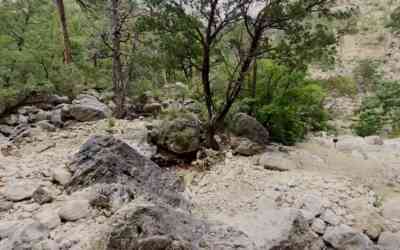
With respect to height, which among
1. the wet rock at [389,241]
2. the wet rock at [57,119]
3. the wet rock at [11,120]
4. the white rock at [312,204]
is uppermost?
→ the wet rock at [57,119]

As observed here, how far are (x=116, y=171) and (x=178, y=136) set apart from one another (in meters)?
1.46

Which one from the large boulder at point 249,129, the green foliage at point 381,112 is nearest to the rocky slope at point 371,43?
the green foliage at point 381,112

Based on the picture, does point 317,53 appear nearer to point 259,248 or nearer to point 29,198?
point 259,248

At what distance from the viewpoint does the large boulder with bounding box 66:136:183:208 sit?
3.46 m

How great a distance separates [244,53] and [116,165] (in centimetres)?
271

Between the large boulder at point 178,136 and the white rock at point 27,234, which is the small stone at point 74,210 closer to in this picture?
the white rock at point 27,234

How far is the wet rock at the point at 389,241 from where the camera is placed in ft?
11.7

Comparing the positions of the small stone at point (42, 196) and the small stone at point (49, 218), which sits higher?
the small stone at point (42, 196)

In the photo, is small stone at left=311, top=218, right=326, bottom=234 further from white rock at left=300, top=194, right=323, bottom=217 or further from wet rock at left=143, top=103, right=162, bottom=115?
wet rock at left=143, top=103, right=162, bottom=115

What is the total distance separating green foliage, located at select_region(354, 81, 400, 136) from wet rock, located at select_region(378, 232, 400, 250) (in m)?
6.61

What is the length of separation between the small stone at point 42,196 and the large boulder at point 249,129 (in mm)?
3166

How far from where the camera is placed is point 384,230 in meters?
3.80

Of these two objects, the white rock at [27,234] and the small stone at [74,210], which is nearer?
the white rock at [27,234]

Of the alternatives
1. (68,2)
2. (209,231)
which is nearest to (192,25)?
(209,231)
